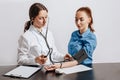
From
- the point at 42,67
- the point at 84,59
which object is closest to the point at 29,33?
the point at 42,67

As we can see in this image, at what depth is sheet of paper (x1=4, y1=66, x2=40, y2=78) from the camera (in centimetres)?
147

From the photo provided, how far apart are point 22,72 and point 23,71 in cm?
2

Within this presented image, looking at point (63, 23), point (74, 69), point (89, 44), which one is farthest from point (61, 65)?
point (63, 23)

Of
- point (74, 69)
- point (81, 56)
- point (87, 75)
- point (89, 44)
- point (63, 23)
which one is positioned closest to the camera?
point (87, 75)

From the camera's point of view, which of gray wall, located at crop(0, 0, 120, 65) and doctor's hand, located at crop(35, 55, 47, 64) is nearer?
doctor's hand, located at crop(35, 55, 47, 64)

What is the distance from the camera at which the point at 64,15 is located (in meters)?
2.21

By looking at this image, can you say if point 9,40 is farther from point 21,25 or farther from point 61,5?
point 61,5

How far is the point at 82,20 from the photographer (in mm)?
1910

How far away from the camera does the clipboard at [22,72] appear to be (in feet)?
4.78

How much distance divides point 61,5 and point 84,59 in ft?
2.24

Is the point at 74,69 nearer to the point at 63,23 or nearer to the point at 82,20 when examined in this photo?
the point at 82,20

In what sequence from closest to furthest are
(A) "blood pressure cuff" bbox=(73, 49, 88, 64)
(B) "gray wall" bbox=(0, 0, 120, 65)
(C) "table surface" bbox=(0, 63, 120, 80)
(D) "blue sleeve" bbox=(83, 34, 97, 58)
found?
1. (C) "table surface" bbox=(0, 63, 120, 80)
2. (A) "blood pressure cuff" bbox=(73, 49, 88, 64)
3. (D) "blue sleeve" bbox=(83, 34, 97, 58)
4. (B) "gray wall" bbox=(0, 0, 120, 65)

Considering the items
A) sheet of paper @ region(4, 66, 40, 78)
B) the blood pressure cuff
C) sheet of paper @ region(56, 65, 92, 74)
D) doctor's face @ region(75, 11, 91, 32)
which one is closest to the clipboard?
sheet of paper @ region(4, 66, 40, 78)

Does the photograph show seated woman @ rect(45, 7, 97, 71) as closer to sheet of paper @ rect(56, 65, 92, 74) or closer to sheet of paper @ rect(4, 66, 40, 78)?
sheet of paper @ rect(56, 65, 92, 74)
